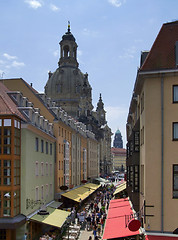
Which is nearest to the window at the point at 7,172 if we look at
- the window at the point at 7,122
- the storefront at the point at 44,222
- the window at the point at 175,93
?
the window at the point at 7,122

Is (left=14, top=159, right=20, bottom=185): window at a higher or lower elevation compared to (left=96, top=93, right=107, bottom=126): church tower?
lower

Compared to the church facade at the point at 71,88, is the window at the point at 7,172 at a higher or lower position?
lower

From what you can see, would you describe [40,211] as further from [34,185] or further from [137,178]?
[137,178]

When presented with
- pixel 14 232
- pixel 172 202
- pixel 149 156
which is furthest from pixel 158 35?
pixel 14 232

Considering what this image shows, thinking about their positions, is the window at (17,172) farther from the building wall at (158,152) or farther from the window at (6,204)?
the building wall at (158,152)

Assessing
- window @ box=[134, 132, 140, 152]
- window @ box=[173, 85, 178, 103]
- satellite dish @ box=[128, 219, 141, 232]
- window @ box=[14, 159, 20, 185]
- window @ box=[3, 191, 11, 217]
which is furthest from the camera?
window @ box=[14, 159, 20, 185]

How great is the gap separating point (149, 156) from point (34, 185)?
15.7m

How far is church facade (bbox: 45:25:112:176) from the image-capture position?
13262cm

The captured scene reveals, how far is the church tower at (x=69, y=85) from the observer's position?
5300 inches

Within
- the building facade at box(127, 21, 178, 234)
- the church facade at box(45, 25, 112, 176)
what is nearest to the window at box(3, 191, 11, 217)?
the building facade at box(127, 21, 178, 234)

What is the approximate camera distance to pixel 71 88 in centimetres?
13900

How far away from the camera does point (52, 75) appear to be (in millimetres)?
145250

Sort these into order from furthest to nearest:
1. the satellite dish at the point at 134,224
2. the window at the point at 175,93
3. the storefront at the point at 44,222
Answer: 1. the storefront at the point at 44,222
2. the window at the point at 175,93
3. the satellite dish at the point at 134,224

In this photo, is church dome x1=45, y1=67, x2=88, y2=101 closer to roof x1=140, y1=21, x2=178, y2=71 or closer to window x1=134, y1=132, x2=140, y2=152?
window x1=134, y1=132, x2=140, y2=152
